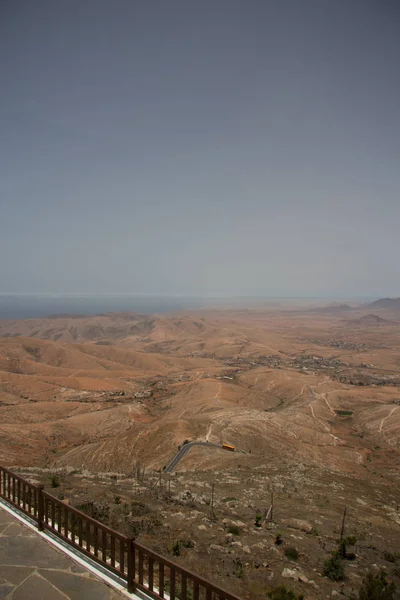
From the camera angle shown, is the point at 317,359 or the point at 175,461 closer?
the point at 175,461

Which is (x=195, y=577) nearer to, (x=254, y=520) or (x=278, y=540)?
(x=278, y=540)

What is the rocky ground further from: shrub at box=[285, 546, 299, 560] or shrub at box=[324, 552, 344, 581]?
shrub at box=[324, 552, 344, 581]

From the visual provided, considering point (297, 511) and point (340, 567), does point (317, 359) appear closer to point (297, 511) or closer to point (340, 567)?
point (297, 511)

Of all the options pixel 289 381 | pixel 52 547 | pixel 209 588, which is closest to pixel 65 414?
pixel 289 381

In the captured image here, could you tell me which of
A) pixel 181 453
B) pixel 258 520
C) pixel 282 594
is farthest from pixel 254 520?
pixel 181 453

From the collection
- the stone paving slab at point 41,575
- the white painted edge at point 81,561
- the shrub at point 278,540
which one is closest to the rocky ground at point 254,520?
the shrub at point 278,540
